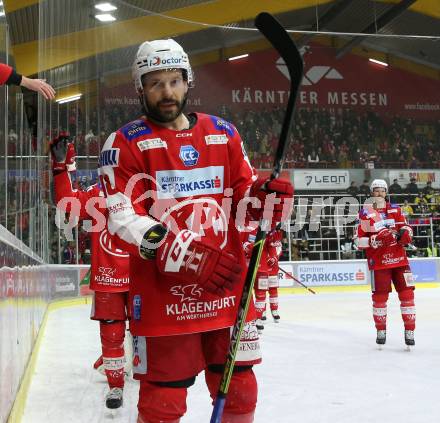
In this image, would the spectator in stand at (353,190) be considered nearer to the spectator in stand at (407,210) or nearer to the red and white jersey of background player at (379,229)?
the spectator in stand at (407,210)

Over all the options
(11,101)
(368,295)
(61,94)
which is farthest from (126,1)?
(11,101)

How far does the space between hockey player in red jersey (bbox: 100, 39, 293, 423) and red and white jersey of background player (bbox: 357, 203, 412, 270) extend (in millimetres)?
3369

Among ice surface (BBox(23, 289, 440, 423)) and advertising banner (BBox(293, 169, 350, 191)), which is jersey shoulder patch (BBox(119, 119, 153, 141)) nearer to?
ice surface (BBox(23, 289, 440, 423))

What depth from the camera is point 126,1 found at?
11.2 m

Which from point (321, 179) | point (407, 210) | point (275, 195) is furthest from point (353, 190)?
point (275, 195)

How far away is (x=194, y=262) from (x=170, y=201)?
0.25 meters

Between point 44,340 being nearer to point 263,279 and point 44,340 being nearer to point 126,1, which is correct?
point 263,279

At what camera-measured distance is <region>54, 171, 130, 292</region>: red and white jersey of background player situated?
3.40m

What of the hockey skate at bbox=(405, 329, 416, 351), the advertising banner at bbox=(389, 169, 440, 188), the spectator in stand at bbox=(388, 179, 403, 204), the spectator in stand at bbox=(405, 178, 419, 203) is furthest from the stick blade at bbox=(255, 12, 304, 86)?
the advertising banner at bbox=(389, 169, 440, 188)

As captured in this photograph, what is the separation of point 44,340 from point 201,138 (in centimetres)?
439

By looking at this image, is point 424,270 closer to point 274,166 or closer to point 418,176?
point 418,176

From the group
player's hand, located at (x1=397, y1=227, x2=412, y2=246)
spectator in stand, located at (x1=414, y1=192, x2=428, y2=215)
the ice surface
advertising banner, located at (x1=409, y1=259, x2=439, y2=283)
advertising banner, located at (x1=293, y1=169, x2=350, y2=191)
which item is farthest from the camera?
advertising banner, located at (x1=293, y1=169, x2=350, y2=191)

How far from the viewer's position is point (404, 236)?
4.83 meters

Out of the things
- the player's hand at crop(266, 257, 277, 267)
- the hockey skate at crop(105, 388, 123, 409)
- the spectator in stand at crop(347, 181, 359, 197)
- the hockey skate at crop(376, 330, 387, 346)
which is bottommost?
the hockey skate at crop(376, 330, 387, 346)
